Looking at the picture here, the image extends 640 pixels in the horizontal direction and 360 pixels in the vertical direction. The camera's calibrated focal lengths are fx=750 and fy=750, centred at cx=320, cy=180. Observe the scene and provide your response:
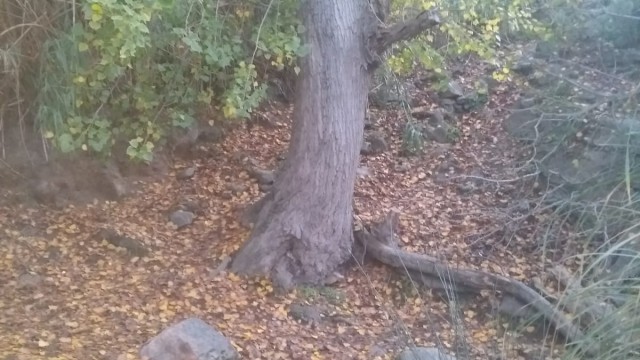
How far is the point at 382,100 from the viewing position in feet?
21.4

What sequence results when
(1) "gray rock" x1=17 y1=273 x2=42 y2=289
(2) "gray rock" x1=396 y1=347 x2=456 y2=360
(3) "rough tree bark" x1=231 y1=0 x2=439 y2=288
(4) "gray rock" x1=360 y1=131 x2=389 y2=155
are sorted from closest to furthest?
1. (2) "gray rock" x1=396 y1=347 x2=456 y2=360
2. (1) "gray rock" x1=17 y1=273 x2=42 y2=289
3. (3) "rough tree bark" x1=231 y1=0 x2=439 y2=288
4. (4) "gray rock" x1=360 y1=131 x2=389 y2=155

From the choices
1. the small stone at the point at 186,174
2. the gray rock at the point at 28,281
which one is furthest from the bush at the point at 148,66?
the gray rock at the point at 28,281

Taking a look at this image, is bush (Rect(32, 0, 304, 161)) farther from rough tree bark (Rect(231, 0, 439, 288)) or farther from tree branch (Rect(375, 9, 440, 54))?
tree branch (Rect(375, 9, 440, 54))

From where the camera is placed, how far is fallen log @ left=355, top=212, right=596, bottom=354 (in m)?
3.92

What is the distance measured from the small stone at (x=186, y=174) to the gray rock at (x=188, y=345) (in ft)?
5.73

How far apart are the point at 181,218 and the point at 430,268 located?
1.55 metres

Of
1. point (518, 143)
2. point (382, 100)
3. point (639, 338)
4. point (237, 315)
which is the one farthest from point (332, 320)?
point (382, 100)

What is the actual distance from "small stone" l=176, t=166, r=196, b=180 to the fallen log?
132 cm

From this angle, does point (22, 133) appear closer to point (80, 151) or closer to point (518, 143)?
point (80, 151)

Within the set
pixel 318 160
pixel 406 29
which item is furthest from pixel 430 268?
pixel 406 29

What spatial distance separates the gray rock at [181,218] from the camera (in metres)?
4.59

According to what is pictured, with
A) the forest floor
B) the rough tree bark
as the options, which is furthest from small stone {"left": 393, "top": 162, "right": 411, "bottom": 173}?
the rough tree bark

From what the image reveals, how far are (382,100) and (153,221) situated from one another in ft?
8.68

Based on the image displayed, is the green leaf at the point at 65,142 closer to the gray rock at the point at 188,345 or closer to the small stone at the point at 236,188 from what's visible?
the gray rock at the point at 188,345
